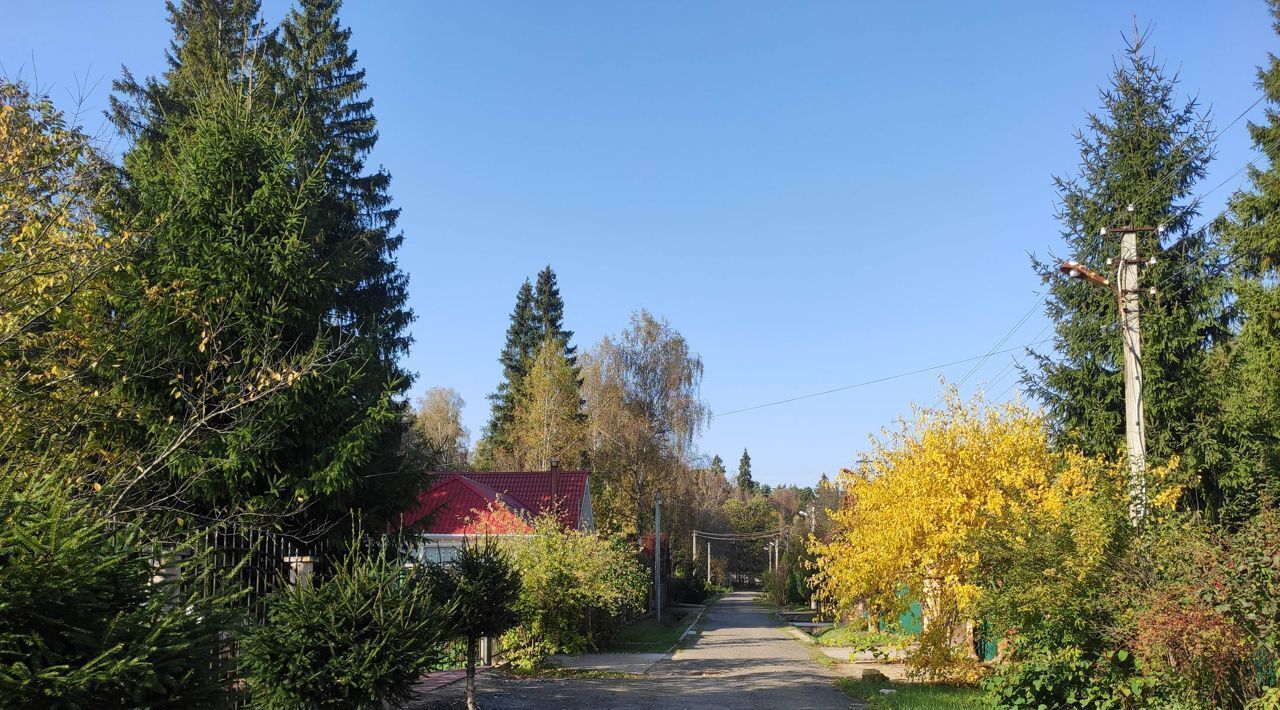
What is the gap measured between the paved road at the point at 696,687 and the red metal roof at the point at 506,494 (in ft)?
32.5

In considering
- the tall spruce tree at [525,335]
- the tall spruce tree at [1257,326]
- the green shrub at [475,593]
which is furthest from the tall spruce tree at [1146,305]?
the tall spruce tree at [525,335]

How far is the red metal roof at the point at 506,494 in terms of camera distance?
3148 centimetres

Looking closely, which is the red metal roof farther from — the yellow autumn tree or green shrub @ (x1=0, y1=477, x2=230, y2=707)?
green shrub @ (x1=0, y1=477, x2=230, y2=707)

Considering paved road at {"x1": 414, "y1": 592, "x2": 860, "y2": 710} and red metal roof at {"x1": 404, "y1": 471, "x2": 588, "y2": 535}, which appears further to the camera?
red metal roof at {"x1": 404, "y1": 471, "x2": 588, "y2": 535}

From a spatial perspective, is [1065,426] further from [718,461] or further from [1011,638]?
[718,461]

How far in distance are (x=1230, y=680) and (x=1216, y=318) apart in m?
15.2

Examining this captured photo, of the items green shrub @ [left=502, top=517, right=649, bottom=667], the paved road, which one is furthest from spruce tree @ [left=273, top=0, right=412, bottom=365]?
the paved road

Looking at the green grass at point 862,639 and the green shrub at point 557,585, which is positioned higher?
the green shrub at point 557,585

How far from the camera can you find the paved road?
14.2 metres

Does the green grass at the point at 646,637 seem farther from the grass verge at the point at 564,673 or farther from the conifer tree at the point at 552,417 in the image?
the conifer tree at the point at 552,417

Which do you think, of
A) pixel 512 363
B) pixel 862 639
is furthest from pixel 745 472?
pixel 862 639

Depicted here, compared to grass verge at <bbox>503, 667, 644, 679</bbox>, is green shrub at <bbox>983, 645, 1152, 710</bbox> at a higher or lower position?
higher

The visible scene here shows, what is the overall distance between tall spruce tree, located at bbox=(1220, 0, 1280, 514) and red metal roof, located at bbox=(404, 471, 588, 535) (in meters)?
19.9

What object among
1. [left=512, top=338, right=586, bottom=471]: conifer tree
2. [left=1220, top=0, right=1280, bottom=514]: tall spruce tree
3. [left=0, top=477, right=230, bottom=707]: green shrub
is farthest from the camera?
[left=512, top=338, right=586, bottom=471]: conifer tree
